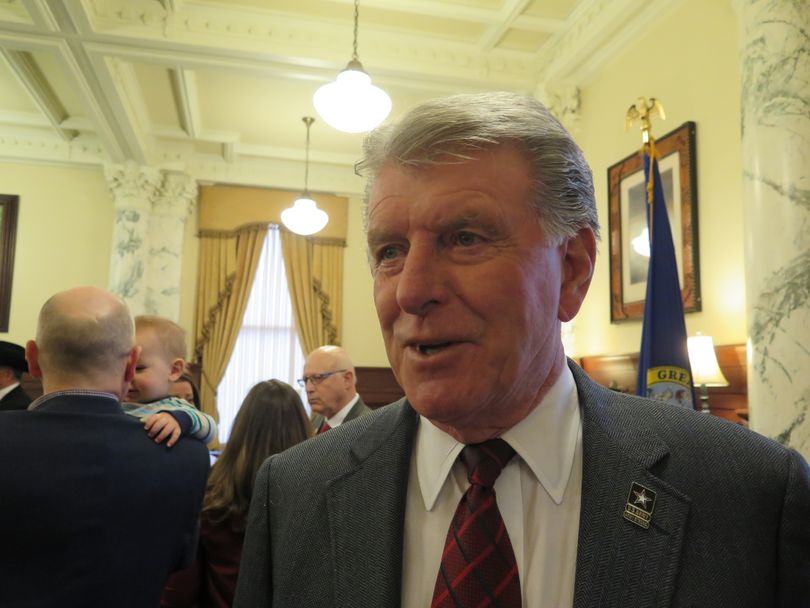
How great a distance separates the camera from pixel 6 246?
8.81 metres

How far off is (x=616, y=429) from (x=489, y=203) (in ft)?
1.38

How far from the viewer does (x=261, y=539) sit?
3.69ft

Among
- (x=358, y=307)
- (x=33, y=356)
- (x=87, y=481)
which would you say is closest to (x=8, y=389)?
(x=33, y=356)

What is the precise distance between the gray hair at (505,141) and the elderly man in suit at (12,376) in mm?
1971

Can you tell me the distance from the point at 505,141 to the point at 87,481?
1.32 meters

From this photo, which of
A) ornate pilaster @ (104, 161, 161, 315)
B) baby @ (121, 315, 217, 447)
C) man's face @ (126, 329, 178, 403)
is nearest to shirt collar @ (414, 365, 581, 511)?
baby @ (121, 315, 217, 447)

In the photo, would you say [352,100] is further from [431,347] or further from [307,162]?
[307,162]

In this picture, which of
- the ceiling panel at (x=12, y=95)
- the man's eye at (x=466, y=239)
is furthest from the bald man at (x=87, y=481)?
the ceiling panel at (x=12, y=95)

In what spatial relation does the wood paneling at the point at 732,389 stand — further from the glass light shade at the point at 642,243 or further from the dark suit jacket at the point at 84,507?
the dark suit jacket at the point at 84,507

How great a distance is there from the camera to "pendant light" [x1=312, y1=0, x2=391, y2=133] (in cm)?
448

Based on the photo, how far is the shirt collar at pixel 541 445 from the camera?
102cm

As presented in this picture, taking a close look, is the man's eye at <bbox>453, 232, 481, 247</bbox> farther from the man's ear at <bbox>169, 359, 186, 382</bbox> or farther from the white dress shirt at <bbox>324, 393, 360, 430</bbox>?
the white dress shirt at <bbox>324, 393, 360, 430</bbox>

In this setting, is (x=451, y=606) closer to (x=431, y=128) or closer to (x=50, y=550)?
(x=431, y=128)

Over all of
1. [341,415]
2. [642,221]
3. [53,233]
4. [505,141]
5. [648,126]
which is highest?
[53,233]
